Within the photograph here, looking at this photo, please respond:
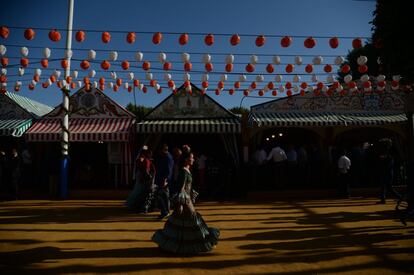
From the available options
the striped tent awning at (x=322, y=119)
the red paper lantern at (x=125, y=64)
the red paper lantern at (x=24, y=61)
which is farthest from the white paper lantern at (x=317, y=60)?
the red paper lantern at (x=24, y=61)

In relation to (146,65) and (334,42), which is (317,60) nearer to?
(334,42)

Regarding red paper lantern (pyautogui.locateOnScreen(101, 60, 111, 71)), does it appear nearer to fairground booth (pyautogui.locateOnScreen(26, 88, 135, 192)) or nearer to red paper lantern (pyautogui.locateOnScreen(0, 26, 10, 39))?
red paper lantern (pyautogui.locateOnScreen(0, 26, 10, 39))

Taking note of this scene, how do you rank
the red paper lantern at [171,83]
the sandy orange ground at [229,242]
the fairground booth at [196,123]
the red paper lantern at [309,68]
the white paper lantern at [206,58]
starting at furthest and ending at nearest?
the fairground booth at [196,123] → the red paper lantern at [171,83] → the red paper lantern at [309,68] → the white paper lantern at [206,58] → the sandy orange ground at [229,242]

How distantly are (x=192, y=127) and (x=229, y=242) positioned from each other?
6.47 metres

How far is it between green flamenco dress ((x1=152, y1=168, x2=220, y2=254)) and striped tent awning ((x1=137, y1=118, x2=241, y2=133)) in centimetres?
637

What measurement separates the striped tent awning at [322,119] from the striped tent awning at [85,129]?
4.89m

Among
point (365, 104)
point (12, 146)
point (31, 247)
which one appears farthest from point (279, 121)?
point (12, 146)

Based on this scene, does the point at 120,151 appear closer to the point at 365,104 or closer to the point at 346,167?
the point at 346,167

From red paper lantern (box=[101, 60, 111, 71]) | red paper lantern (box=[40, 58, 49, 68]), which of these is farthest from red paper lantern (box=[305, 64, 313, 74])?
red paper lantern (box=[40, 58, 49, 68])

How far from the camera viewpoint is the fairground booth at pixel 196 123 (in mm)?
11219

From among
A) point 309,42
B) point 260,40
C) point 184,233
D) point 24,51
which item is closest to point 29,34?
point 24,51

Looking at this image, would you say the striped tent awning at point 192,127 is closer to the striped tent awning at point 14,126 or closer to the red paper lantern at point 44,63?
the red paper lantern at point 44,63

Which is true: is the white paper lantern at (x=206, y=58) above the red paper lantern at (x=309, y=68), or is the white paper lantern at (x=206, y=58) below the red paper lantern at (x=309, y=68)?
above

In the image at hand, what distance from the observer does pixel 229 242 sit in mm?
5285
